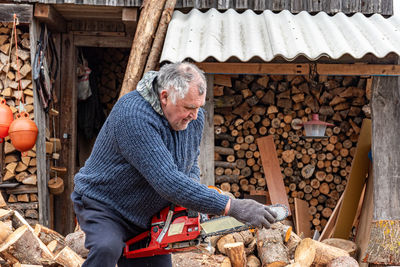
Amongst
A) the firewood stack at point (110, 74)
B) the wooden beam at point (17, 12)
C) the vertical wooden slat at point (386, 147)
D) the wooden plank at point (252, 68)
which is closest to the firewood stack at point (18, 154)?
the wooden beam at point (17, 12)

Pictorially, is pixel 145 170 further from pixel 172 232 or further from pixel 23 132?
pixel 23 132

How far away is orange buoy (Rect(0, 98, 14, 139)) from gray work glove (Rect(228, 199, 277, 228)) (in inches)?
143

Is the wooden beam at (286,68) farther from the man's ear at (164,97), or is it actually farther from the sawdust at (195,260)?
the man's ear at (164,97)

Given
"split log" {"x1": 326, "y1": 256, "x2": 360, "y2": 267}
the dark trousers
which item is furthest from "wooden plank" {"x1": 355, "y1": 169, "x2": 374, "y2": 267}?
the dark trousers

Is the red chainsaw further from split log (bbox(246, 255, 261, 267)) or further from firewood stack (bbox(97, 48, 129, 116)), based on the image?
firewood stack (bbox(97, 48, 129, 116))

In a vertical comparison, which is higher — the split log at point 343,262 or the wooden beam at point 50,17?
the wooden beam at point 50,17

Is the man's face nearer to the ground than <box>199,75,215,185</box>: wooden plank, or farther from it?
farther from it

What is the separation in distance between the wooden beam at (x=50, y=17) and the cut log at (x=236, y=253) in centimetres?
332

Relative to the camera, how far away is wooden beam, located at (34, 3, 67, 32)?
5418mm

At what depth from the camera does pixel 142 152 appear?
2.23m

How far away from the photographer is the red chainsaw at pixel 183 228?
7.68ft

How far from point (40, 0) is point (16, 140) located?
62.9 inches

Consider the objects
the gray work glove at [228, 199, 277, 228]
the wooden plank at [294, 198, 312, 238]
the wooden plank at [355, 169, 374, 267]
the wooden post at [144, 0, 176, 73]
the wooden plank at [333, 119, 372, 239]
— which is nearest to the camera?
the gray work glove at [228, 199, 277, 228]

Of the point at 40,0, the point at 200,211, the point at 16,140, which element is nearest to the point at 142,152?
the point at 200,211
